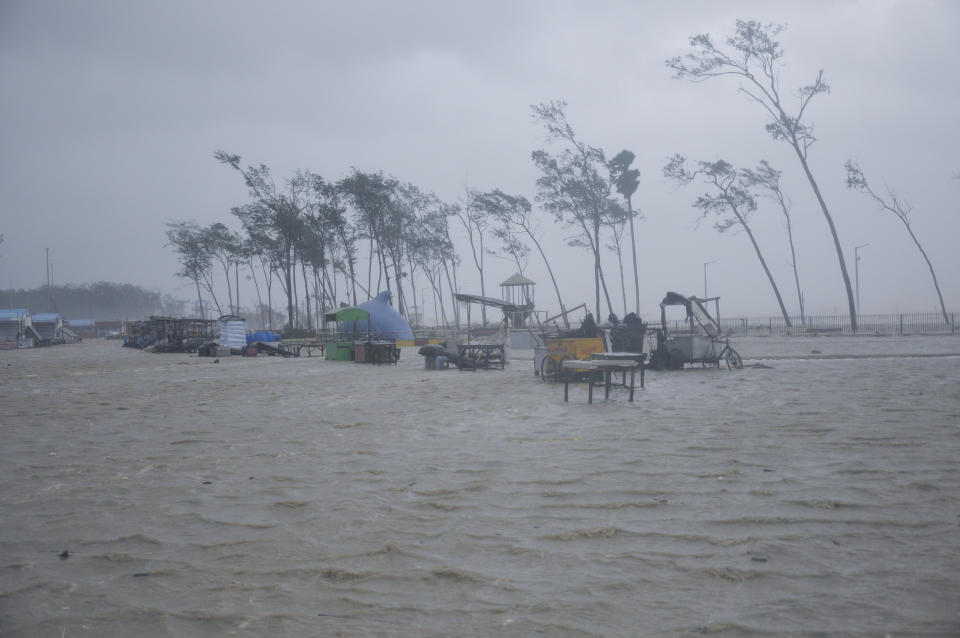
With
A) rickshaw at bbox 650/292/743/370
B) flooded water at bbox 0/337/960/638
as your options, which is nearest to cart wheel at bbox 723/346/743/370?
rickshaw at bbox 650/292/743/370

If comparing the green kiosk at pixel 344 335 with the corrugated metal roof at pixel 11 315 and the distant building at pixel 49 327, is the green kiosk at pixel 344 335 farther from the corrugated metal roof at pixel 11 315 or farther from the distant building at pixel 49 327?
the corrugated metal roof at pixel 11 315

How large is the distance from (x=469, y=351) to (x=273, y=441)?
1240 cm

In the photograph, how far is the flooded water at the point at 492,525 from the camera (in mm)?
2660

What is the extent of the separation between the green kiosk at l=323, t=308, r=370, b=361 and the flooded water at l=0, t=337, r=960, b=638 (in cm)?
1727

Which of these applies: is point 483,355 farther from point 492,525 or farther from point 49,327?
point 49,327

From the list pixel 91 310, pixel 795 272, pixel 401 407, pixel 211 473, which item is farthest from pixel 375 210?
pixel 91 310

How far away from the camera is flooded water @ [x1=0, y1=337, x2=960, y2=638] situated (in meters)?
2.66

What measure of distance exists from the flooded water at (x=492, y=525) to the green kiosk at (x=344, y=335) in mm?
17270

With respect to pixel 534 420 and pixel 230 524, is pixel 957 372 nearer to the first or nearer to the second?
pixel 534 420

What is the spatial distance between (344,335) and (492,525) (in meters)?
25.6

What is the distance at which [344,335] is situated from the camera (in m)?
28.6

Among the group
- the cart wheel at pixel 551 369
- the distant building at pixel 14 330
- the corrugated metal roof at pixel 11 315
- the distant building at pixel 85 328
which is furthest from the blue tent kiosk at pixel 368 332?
the distant building at pixel 85 328

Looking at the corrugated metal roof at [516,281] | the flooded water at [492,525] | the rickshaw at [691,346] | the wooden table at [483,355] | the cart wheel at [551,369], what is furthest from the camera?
the corrugated metal roof at [516,281]

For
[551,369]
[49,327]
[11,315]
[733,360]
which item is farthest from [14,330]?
[733,360]
